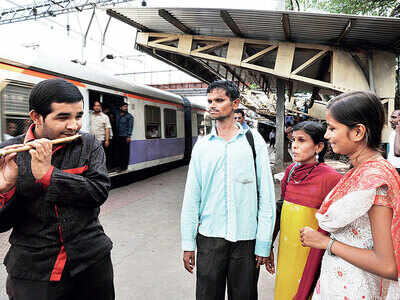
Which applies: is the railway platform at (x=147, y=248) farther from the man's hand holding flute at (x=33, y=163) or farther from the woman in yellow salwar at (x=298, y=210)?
the man's hand holding flute at (x=33, y=163)

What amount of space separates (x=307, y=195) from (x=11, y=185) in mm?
1677

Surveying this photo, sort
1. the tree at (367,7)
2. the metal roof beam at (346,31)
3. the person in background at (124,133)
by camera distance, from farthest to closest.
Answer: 1. the tree at (367,7)
2. the person in background at (124,133)
3. the metal roof beam at (346,31)

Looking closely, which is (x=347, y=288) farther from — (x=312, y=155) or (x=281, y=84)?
(x=281, y=84)

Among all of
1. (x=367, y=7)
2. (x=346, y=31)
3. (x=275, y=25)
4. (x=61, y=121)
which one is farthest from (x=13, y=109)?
(x=367, y=7)

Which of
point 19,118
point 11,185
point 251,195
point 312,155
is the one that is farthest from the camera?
point 19,118

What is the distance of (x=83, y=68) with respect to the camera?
6.27m

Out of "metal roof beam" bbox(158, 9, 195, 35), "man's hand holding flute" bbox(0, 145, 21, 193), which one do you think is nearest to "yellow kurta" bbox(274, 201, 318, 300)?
"man's hand holding flute" bbox(0, 145, 21, 193)

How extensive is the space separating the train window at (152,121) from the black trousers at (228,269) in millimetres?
7284

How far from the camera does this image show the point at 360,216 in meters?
1.11

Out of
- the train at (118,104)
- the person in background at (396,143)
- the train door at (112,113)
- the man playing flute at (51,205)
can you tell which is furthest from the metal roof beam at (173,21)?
the man playing flute at (51,205)

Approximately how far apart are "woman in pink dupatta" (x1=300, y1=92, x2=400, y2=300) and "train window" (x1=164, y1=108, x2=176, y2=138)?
9.01 m

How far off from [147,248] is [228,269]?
2.27 m

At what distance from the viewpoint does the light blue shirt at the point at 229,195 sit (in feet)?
5.82

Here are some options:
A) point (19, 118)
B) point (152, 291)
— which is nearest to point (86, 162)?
point (152, 291)
